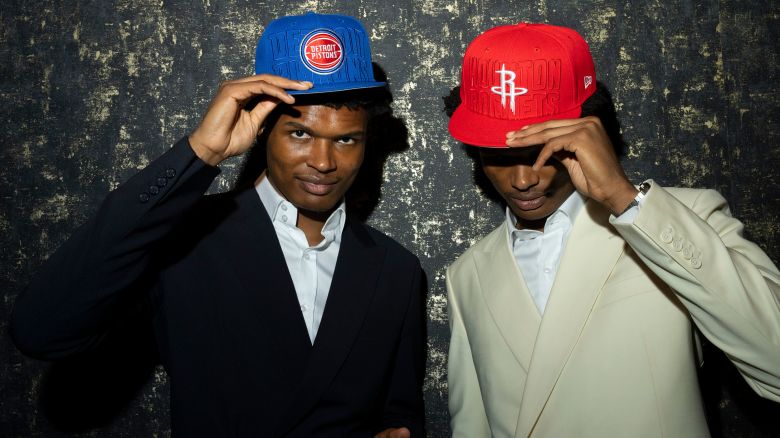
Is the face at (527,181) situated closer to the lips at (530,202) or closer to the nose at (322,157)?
the lips at (530,202)

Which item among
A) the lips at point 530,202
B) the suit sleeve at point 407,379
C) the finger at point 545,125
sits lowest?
the suit sleeve at point 407,379

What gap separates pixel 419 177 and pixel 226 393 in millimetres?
1238

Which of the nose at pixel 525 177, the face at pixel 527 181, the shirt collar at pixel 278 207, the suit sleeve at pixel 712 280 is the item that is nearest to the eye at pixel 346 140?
the shirt collar at pixel 278 207

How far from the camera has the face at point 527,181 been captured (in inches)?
84.8

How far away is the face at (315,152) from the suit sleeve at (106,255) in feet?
1.29

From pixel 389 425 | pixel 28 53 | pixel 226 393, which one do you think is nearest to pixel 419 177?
pixel 389 425

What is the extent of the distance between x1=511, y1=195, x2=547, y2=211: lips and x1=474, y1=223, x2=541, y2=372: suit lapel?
200mm

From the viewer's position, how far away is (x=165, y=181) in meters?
1.86

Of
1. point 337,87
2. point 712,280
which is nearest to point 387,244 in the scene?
point 337,87

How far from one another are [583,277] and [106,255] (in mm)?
1354

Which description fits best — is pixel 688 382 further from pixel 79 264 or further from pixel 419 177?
pixel 79 264

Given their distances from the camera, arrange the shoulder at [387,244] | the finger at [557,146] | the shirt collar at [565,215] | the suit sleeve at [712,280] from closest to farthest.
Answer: the suit sleeve at [712,280]
the finger at [557,146]
the shirt collar at [565,215]
the shoulder at [387,244]

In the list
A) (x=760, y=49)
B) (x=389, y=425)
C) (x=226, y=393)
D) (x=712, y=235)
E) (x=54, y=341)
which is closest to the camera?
(x=712, y=235)

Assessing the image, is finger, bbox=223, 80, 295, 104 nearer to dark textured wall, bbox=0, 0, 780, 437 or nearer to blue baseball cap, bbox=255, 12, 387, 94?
blue baseball cap, bbox=255, 12, 387, 94
